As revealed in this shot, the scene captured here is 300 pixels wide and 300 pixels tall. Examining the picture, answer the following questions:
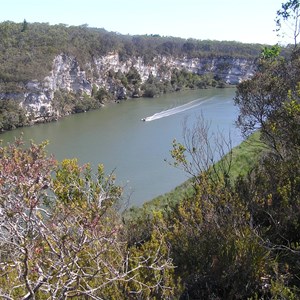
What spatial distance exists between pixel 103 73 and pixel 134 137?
22.8 metres

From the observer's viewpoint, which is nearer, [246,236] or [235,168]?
[246,236]

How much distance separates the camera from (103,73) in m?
42.2

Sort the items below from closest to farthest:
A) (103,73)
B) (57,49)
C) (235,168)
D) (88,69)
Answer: (235,168), (57,49), (88,69), (103,73)

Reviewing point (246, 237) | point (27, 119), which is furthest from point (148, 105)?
point (246, 237)

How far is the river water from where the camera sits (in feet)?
45.5

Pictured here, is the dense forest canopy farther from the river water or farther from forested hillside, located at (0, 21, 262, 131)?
the river water

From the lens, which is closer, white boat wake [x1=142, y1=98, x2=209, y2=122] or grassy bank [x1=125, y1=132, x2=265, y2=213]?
grassy bank [x1=125, y1=132, x2=265, y2=213]

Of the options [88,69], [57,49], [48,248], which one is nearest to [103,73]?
[88,69]

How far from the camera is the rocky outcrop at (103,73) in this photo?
3088cm

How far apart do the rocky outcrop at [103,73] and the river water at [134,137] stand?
9.07 feet

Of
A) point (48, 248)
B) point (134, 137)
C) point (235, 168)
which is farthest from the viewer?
point (134, 137)

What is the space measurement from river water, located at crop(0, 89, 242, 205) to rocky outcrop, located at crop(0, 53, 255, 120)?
2765mm

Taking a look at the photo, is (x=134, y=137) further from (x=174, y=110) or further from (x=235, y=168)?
(x=235, y=168)

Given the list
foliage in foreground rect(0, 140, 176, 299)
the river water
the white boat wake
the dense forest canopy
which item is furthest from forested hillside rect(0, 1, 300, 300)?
the dense forest canopy
